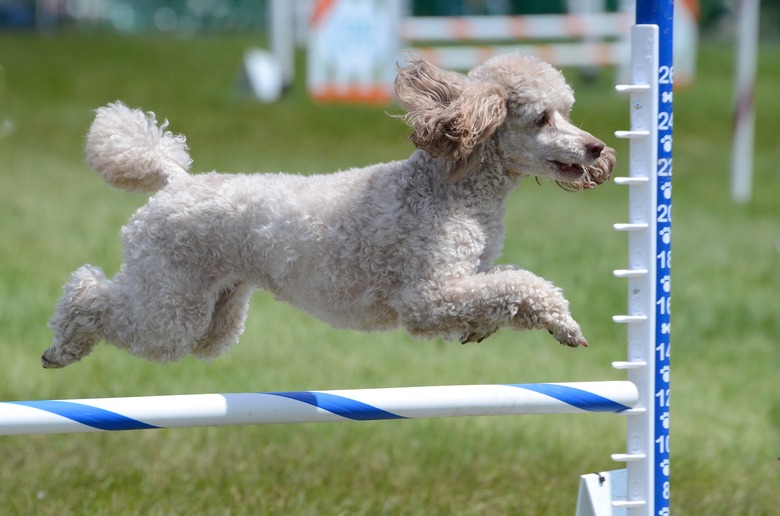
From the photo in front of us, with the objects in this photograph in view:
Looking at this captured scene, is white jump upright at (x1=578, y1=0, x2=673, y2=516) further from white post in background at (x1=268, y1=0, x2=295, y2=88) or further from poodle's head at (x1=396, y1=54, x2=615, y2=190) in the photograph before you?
white post in background at (x1=268, y1=0, x2=295, y2=88)

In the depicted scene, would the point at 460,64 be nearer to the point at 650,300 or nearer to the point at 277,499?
the point at 277,499

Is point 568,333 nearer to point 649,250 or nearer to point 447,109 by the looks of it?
point 649,250

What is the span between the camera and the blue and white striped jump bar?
8.76 ft

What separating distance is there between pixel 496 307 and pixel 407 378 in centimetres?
347

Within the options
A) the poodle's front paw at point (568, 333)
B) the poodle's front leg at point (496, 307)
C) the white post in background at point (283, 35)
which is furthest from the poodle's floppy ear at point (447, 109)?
the white post in background at point (283, 35)

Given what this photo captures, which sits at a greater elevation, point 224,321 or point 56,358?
point 224,321

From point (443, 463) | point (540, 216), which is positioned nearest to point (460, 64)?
point (540, 216)

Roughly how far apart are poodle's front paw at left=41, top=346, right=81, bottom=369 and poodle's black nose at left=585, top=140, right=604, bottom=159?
4.59 feet

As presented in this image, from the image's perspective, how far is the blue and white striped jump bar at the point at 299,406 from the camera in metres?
2.67

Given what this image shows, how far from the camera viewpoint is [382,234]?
283 centimetres

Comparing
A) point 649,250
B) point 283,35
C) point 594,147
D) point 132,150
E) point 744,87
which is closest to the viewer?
point 594,147

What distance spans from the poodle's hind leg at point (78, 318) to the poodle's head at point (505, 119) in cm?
91

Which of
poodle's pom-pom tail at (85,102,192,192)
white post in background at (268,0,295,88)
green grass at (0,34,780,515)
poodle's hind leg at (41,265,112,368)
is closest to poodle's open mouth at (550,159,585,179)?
poodle's pom-pom tail at (85,102,192,192)

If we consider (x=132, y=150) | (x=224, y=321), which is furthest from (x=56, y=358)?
(x=132, y=150)
